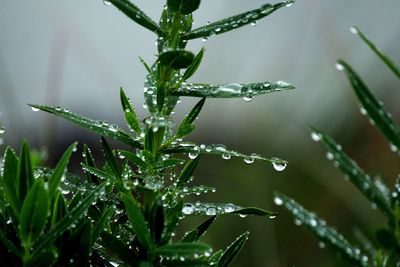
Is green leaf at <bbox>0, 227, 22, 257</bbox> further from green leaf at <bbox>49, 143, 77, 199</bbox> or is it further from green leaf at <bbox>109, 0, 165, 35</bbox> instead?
green leaf at <bbox>109, 0, 165, 35</bbox>

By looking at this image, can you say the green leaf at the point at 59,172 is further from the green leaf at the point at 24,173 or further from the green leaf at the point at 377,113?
the green leaf at the point at 377,113

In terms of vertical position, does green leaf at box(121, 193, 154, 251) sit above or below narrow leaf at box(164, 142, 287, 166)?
below

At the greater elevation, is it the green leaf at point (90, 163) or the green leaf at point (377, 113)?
the green leaf at point (377, 113)

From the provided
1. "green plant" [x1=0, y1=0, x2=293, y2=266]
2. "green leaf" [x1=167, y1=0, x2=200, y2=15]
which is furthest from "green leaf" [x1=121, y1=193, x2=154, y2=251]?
"green leaf" [x1=167, y1=0, x2=200, y2=15]

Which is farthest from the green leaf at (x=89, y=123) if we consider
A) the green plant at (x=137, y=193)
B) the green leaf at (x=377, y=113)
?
the green leaf at (x=377, y=113)

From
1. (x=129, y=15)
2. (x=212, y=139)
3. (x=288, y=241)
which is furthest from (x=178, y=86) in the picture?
(x=212, y=139)

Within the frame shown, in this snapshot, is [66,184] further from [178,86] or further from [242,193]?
[242,193]
